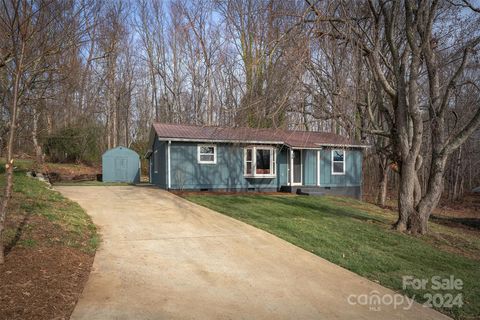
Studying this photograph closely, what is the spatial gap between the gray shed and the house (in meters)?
4.59

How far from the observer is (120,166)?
25.0 metres

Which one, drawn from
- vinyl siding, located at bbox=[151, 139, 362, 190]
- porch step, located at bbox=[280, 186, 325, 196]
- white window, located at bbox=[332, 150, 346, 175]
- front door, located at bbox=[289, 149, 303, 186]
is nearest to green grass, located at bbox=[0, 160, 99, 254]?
vinyl siding, located at bbox=[151, 139, 362, 190]

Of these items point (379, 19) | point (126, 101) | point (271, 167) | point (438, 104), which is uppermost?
point (126, 101)

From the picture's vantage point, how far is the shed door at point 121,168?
24891 millimetres

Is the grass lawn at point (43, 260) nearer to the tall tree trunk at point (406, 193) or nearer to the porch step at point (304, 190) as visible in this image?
the tall tree trunk at point (406, 193)

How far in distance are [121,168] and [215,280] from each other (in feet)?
68.8

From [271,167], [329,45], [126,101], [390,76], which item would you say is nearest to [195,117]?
[126,101]

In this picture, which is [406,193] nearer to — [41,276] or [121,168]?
[41,276]

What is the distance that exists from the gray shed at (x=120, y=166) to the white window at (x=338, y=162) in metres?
12.8

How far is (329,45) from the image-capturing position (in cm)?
873

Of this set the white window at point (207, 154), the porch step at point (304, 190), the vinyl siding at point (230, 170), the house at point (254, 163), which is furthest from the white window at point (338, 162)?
the white window at point (207, 154)

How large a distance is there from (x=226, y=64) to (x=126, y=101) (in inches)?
1255

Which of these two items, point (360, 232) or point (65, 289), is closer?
point (65, 289)

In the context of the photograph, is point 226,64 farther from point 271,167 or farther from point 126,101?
point 126,101
